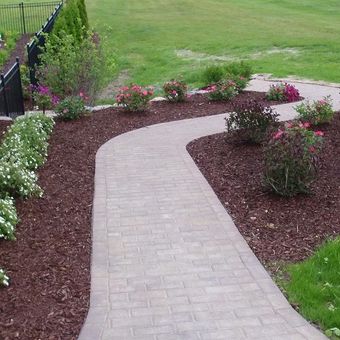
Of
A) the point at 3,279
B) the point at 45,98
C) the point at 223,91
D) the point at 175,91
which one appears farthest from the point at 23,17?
the point at 3,279

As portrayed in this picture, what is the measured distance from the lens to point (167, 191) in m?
6.96

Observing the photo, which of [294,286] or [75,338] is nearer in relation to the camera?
[75,338]

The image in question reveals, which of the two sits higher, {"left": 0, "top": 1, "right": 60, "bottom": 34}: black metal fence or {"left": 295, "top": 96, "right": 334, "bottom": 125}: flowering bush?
{"left": 295, "top": 96, "right": 334, "bottom": 125}: flowering bush

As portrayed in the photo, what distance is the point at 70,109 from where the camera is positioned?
10.5m

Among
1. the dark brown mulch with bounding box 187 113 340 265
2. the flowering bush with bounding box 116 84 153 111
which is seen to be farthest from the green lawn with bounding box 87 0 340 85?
the dark brown mulch with bounding box 187 113 340 265

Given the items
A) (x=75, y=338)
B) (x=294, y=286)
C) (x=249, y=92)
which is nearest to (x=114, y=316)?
→ (x=75, y=338)

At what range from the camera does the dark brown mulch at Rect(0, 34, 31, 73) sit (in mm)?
17812

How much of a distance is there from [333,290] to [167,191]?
9.16 feet

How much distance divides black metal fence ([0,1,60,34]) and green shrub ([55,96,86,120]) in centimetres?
1567

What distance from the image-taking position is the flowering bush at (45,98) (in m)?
11.6

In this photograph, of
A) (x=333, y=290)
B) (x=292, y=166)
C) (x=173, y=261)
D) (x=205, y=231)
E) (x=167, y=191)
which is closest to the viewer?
(x=333, y=290)

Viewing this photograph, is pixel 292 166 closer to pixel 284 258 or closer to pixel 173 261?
pixel 284 258

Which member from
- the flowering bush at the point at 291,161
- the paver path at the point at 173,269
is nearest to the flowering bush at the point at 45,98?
the paver path at the point at 173,269

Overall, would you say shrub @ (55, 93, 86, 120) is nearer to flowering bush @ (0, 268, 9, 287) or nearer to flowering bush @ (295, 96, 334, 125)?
flowering bush @ (295, 96, 334, 125)
